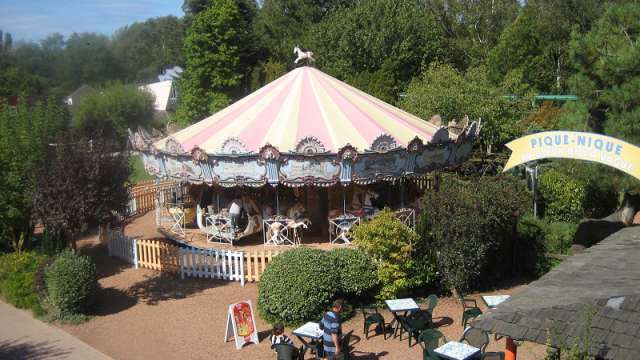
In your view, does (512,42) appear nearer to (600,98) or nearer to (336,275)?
(600,98)

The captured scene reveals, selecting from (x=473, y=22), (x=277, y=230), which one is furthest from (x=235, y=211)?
(x=473, y=22)

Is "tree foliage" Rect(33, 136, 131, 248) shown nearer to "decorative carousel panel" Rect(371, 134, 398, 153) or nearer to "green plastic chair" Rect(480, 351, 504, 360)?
"decorative carousel panel" Rect(371, 134, 398, 153)

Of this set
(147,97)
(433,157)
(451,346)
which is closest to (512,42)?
(433,157)

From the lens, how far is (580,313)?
631 cm

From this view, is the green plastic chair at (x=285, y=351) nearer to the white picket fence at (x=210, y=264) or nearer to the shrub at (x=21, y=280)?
the white picket fence at (x=210, y=264)

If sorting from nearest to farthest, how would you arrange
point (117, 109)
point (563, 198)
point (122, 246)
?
point (122, 246)
point (563, 198)
point (117, 109)

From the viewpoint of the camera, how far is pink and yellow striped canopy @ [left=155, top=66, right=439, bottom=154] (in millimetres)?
16812

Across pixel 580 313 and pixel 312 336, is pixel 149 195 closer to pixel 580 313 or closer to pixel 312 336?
pixel 312 336

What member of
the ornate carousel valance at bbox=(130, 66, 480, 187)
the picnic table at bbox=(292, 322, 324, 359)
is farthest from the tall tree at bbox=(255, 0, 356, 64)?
the picnic table at bbox=(292, 322, 324, 359)

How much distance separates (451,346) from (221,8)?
40.1 metres

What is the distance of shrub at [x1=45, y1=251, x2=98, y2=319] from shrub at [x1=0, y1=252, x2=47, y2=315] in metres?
0.69

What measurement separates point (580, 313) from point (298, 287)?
6195mm

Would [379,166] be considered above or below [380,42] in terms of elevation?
below

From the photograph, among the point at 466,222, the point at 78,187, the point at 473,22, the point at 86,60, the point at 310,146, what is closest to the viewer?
the point at 466,222
